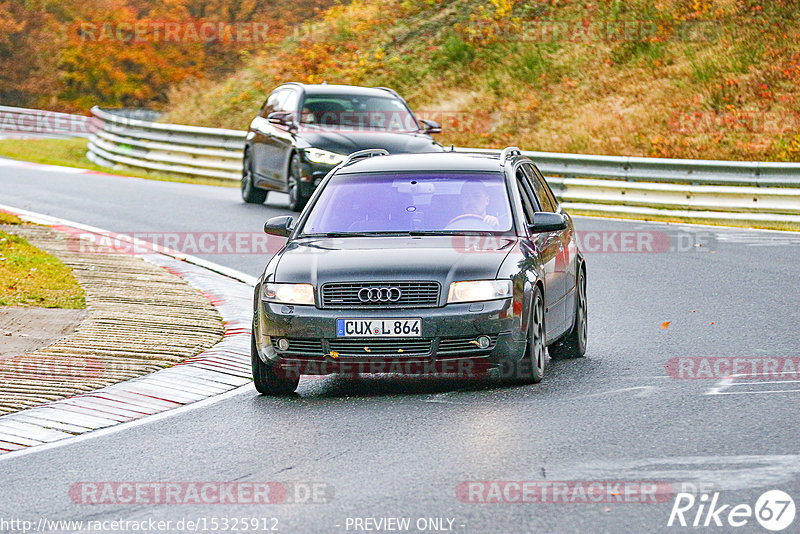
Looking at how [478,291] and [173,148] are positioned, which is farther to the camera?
[173,148]

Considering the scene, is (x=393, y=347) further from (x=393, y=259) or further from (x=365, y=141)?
(x=365, y=141)

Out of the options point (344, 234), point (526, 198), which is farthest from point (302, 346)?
point (526, 198)

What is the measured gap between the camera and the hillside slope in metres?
28.6

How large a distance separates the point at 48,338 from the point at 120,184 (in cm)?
1528

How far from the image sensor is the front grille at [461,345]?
894 centimetres

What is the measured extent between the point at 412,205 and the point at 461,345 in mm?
1576

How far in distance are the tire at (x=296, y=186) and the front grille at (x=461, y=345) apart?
37.8 ft

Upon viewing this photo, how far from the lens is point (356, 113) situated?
2159cm

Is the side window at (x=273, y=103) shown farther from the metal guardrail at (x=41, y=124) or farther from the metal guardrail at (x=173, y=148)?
the metal guardrail at (x=41, y=124)

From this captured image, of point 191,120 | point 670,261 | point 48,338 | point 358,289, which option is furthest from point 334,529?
point 191,120

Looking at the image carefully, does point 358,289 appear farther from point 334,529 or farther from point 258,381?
point 334,529

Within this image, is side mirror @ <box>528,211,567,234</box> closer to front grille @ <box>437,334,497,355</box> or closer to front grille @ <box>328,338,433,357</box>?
front grille @ <box>437,334,497,355</box>

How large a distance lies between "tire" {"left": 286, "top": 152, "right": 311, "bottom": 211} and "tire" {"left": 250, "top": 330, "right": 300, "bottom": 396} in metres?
11.0

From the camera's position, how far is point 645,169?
2281cm
